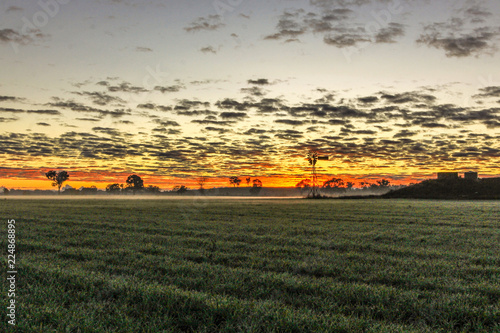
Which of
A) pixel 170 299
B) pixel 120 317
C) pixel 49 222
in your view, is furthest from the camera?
pixel 49 222

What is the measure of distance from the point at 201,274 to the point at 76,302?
294 cm

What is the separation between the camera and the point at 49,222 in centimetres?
2177

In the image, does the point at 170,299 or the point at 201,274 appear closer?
the point at 170,299

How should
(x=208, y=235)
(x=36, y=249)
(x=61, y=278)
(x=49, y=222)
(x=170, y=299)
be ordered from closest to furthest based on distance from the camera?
(x=170, y=299) → (x=61, y=278) → (x=36, y=249) → (x=208, y=235) → (x=49, y=222)

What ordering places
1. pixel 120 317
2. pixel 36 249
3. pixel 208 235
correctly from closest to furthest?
1. pixel 120 317
2. pixel 36 249
3. pixel 208 235

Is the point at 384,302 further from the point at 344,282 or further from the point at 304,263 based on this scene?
the point at 304,263

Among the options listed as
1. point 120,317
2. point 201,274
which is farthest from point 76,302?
point 201,274

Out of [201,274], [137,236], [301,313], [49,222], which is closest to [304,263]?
[201,274]

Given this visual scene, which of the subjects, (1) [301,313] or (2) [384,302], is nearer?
(1) [301,313]

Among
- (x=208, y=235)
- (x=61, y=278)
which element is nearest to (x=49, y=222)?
(x=208, y=235)

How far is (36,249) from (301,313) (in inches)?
418

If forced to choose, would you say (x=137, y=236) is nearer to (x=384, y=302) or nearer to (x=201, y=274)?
(x=201, y=274)

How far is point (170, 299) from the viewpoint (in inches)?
255

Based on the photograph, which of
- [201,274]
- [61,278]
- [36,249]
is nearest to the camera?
[61,278]
